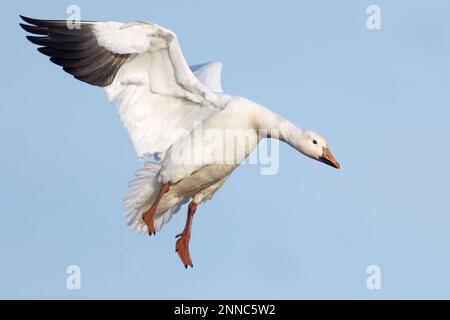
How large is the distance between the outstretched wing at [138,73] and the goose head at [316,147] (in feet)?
2.91

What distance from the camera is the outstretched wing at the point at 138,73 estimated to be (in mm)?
19109

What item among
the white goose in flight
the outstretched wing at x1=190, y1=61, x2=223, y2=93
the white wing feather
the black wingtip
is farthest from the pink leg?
the black wingtip

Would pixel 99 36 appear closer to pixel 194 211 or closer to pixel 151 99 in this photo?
pixel 151 99

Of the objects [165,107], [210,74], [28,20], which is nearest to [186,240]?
[165,107]

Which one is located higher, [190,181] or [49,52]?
[49,52]

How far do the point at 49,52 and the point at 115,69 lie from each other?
66 centimetres

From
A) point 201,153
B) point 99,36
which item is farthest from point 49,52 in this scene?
point 201,153

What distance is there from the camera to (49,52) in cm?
1938

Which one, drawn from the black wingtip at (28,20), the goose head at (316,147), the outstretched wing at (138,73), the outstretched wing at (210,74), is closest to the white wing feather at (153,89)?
the outstretched wing at (138,73)

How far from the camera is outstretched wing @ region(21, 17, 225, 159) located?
19.1m

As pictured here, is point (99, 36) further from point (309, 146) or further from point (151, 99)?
point (309, 146)

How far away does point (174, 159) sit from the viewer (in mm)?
19531

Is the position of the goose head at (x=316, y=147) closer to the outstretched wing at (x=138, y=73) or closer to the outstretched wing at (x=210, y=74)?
the outstretched wing at (x=138, y=73)

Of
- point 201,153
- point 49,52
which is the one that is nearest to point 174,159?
point 201,153
